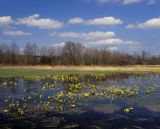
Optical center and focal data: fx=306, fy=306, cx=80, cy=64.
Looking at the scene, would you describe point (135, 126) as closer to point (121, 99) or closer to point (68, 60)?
point (121, 99)

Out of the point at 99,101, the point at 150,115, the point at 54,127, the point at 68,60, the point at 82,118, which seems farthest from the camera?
the point at 68,60

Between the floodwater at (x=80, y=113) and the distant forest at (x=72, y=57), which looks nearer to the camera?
the floodwater at (x=80, y=113)

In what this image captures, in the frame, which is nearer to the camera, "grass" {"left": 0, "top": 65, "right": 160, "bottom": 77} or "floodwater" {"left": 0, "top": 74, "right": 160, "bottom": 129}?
"floodwater" {"left": 0, "top": 74, "right": 160, "bottom": 129}

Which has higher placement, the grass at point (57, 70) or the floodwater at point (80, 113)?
the grass at point (57, 70)

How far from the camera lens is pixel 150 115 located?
542 inches

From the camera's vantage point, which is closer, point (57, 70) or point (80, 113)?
point (80, 113)

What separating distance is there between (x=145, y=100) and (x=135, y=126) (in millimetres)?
6867

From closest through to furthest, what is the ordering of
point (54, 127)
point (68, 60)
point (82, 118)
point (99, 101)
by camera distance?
point (54, 127), point (82, 118), point (99, 101), point (68, 60)

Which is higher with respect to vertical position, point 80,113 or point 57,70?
point 57,70

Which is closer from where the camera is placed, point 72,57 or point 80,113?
point 80,113

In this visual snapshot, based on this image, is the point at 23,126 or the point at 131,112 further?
the point at 131,112

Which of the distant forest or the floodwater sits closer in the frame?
A: the floodwater

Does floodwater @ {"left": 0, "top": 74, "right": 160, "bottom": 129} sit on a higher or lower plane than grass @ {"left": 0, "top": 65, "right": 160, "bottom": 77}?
Answer: lower

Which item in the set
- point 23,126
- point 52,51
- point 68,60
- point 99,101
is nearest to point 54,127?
point 23,126
